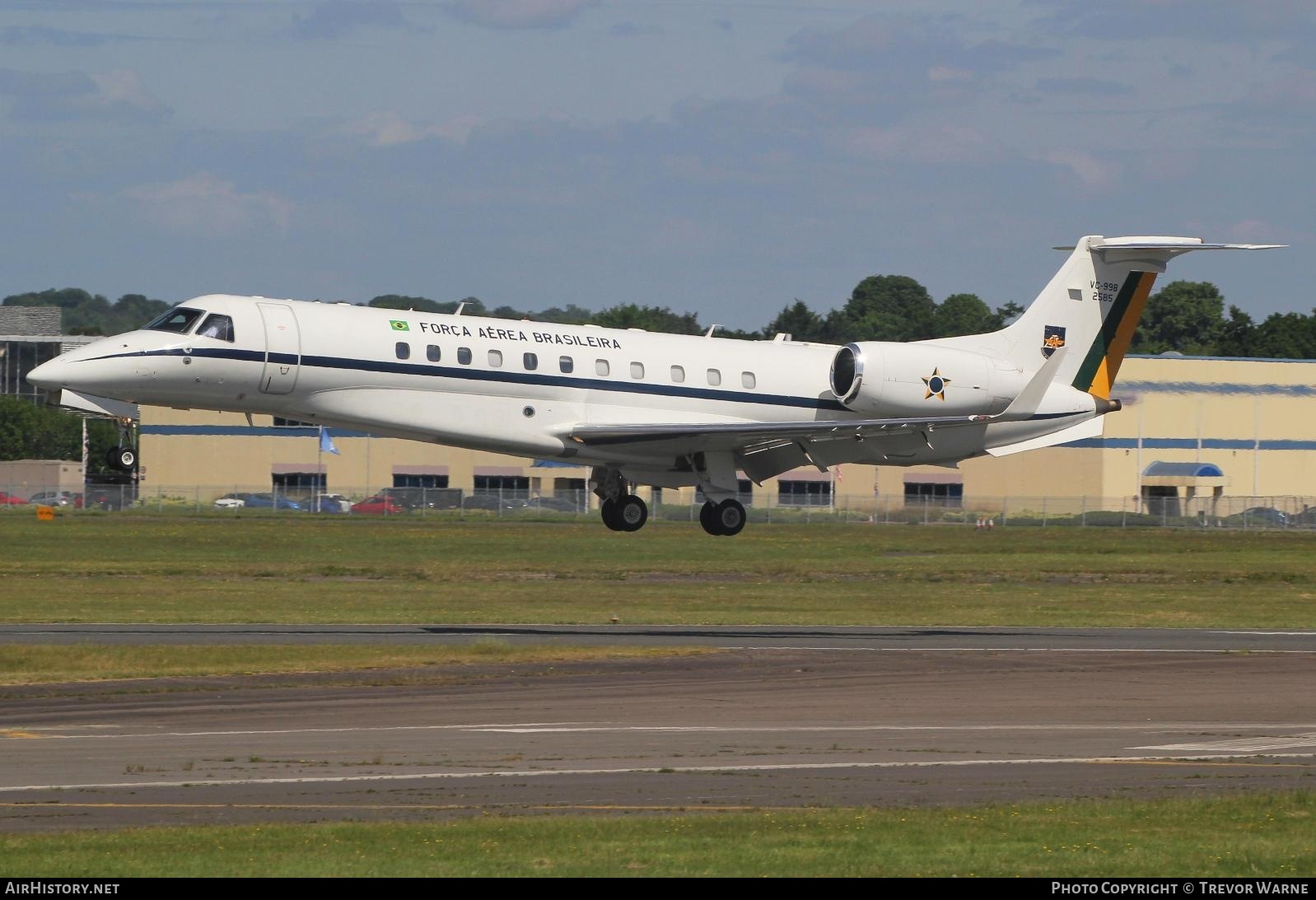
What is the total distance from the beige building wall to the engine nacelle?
133ft

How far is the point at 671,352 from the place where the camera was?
111ft

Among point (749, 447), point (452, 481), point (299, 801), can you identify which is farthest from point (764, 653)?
point (452, 481)

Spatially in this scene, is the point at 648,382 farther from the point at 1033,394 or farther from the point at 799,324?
the point at 799,324

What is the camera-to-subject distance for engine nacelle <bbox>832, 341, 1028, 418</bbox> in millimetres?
34219

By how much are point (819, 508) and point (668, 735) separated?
53313 millimetres

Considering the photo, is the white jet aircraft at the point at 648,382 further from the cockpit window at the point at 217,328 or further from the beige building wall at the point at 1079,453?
the beige building wall at the point at 1079,453

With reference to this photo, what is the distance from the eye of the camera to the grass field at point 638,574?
3941 centimetres

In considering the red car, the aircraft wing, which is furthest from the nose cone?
the red car

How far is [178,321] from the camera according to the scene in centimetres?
2988

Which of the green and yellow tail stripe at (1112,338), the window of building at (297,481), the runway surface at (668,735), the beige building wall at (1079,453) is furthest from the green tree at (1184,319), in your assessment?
the runway surface at (668,735)

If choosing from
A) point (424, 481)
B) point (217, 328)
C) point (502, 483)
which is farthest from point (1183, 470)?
point (217, 328)

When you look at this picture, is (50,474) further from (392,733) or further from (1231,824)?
(1231,824)

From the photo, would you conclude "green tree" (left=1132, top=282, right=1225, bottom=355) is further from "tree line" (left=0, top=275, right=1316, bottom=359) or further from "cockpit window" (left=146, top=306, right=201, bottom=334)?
"cockpit window" (left=146, top=306, right=201, bottom=334)
